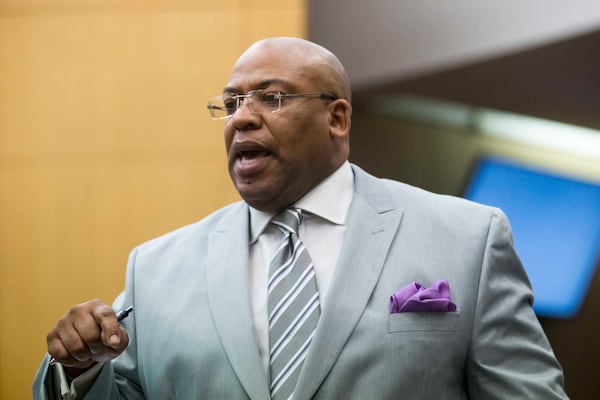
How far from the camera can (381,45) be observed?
14.4ft

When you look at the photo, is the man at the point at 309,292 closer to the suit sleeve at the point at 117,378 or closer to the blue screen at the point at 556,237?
the suit sleeve at the point at 117,378

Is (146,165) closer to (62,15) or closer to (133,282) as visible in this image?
(62,15)

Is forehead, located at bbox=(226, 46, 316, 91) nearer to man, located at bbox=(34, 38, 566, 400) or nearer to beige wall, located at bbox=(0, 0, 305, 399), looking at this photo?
man, located at bbox=(34, 38, 566, 400)

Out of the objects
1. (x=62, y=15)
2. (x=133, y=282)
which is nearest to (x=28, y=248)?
(x=62, y=15)

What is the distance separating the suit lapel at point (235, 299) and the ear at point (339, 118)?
11.3 inches

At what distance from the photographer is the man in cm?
180

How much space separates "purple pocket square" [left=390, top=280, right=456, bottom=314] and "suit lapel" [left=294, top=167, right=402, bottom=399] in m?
0.06

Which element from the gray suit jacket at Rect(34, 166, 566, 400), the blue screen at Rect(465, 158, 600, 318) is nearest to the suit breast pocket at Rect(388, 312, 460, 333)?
the gray suit jacket at Rect(34, 166, 566, 400)

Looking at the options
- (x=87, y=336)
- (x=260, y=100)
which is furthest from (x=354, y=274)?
(x=87, y=336)

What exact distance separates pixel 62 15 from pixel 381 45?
1.61 m

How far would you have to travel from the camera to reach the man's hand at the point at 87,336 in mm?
1687

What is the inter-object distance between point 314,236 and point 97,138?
2732 mm

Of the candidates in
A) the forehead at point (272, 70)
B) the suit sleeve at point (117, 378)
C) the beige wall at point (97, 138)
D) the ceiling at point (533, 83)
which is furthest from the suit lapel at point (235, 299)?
the beige wall at point (97, 138)

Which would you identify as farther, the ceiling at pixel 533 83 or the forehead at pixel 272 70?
the ceiling at pixel 533 83
